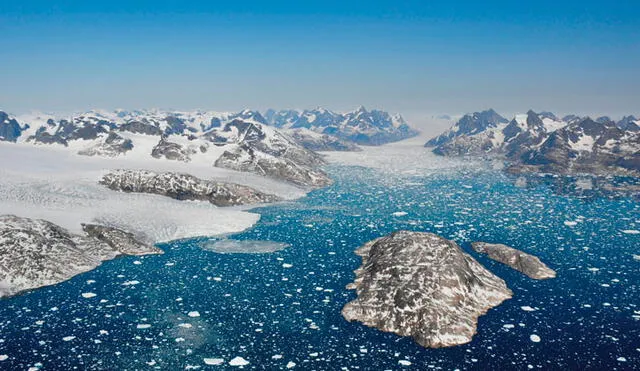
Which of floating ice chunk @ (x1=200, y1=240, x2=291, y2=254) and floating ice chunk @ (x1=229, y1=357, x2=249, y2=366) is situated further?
floating ice chunk @ (x1=200, y1=240, x2=291, y2=254)

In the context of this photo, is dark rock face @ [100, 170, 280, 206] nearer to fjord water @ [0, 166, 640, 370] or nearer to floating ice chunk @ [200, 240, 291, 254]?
fjord water @ [0, 166, 640, 370]

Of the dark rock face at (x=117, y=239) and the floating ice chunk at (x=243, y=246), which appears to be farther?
the floating ice chunk at (x=243, y=246)

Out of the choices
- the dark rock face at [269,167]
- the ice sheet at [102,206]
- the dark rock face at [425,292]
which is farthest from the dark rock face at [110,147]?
the dark rock face at [425,292]

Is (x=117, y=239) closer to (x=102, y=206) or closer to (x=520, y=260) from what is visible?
(x=102, y=206)

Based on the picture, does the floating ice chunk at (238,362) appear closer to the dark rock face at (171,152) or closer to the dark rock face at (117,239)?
the dark rock face at (117,239)

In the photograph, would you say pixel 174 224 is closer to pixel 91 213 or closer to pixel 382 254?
pixel 91 213

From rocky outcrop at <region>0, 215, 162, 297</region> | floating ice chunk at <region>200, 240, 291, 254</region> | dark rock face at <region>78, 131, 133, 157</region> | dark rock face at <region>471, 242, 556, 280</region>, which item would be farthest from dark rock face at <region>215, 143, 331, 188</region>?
dark rock face at <region>471, 242, 556, 280</region>

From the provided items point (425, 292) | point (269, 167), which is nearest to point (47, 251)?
point (425, 292)

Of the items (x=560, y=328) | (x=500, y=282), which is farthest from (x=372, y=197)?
(x=560, y=328)
